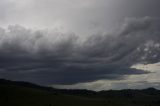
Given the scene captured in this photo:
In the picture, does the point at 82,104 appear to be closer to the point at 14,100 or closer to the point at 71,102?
the point at 71,102

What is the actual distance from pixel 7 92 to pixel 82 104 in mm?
52497

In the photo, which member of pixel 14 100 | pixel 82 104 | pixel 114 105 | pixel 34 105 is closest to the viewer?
pixel 34 105

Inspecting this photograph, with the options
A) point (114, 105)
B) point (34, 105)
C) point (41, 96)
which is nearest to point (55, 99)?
point (41, 96)

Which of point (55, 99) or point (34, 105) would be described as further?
point (55, 99)

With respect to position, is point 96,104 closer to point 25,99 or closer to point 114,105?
point 114,105

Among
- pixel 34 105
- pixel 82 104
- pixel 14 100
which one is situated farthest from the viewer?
pixel 82 104

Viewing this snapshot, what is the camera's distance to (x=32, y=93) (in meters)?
192

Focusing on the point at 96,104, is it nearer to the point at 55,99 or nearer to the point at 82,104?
the point at 82,104

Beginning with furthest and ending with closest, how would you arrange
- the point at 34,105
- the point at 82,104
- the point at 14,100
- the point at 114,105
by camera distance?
the point at 114,105 → the point at 82,104 → the point at 14,100 → the point at 34,105

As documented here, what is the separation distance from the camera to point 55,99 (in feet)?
600

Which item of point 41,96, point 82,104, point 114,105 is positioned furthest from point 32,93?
point 114,105

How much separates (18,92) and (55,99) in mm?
27816

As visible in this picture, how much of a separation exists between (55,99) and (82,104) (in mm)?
18485

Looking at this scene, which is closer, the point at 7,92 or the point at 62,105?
the point at 62,105
